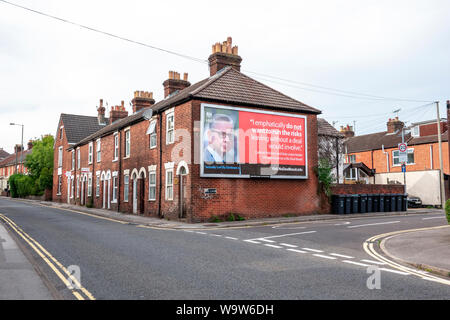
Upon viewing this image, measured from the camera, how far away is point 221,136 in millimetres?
19594

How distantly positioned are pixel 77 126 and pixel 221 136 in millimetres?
31024

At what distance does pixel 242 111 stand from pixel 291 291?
1523 cm

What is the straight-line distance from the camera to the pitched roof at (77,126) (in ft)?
144

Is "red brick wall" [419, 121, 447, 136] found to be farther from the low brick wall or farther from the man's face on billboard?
the man's face on billboard

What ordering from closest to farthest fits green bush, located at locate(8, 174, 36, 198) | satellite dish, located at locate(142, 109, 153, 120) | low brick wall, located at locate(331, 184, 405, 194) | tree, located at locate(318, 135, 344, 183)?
satellite dish, located at locate(142, 109, 153, 120), low brick wall, located at locate(331, 184, 405, 194), tree, located at locate(318, 135, 344, 183), green bush, located at locate(8, 174, 36, 198)

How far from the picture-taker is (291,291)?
5957 millimetres

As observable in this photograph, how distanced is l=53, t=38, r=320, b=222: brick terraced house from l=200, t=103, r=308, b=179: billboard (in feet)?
0.17

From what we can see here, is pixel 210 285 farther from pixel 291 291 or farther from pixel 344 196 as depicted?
pixel 344 196

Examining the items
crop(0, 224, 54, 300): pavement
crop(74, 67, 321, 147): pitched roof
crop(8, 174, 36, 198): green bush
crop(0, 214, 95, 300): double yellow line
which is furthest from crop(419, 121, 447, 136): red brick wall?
crop(8, 174, 36, 198): green bush

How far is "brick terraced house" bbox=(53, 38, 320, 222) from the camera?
19.1 metres

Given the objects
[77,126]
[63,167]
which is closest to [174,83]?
[77,126]

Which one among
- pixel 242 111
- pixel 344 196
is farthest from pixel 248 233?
pixel 344 196

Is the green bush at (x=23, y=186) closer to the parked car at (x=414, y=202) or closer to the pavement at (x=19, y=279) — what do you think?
the parked car at (x=414, y=202)

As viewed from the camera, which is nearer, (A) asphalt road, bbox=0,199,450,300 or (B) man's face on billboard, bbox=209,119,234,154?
(A) asphalt road, bbox=0,199,450,300
